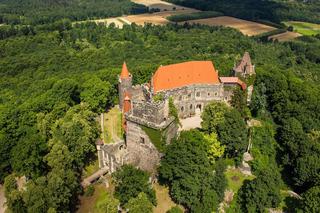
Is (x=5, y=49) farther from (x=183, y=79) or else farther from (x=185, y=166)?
(x=185, y=166)

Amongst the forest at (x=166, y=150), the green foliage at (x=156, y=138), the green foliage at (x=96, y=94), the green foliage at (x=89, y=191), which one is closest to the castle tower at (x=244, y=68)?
the forest at (x=166, y=150)

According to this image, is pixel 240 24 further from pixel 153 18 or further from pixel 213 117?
pixel 213 117

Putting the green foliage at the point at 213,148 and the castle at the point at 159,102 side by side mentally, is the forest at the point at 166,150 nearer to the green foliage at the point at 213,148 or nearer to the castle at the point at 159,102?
the green foliage at the point at 213,148

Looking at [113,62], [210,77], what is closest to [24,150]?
[210,77]

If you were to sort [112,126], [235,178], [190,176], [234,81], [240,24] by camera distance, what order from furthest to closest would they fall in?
[240,24] < [234,81] < [112,126] < [235,178] < [190,176]

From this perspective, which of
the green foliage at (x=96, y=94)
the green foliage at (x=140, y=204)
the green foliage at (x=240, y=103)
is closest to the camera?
the green foliage at (x=140, y=204)

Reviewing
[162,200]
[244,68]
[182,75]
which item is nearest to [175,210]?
[162,200]
